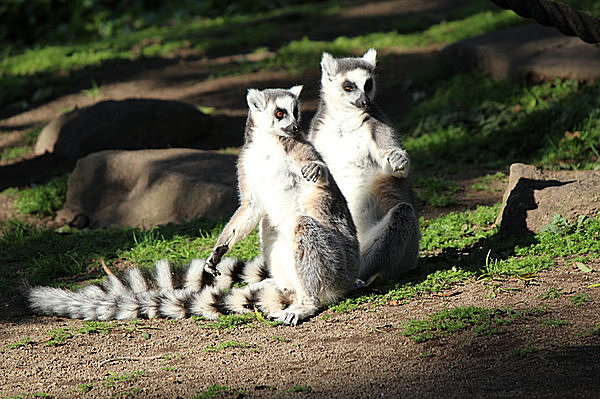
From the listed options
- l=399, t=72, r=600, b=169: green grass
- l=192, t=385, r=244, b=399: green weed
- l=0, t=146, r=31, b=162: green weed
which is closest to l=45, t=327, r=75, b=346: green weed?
l=192, t=385, r=244, b=399: green weed

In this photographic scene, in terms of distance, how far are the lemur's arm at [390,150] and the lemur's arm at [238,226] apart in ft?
3.08

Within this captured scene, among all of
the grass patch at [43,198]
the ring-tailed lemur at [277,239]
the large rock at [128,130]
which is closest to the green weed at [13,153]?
the large rock at [128,130]

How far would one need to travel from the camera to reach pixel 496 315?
421 cm

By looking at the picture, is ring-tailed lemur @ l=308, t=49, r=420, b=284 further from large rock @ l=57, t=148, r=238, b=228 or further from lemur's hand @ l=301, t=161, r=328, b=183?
large rock @ l=57, t=148, r=238, b=228

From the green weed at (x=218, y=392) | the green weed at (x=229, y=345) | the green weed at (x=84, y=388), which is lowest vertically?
the green weed at (x=229, y=345)

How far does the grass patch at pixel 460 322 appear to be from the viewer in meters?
4.02

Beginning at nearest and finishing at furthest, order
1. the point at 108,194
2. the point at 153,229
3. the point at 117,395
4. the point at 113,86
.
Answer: the point at 117,395
the point at 153,229
the point at 108,194
the point at 113,86

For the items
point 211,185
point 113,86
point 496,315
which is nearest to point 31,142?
point 113,86

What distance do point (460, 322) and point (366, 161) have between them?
1564 millimetres

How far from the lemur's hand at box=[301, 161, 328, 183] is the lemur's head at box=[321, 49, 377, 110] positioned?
2.70ft

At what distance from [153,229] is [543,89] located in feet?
17.3

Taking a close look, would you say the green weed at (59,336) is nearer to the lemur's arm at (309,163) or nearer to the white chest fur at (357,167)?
the lemur's arm at (309,163)

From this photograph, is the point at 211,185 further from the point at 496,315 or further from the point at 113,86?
the point at 113,86

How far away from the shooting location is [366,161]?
5.36m
